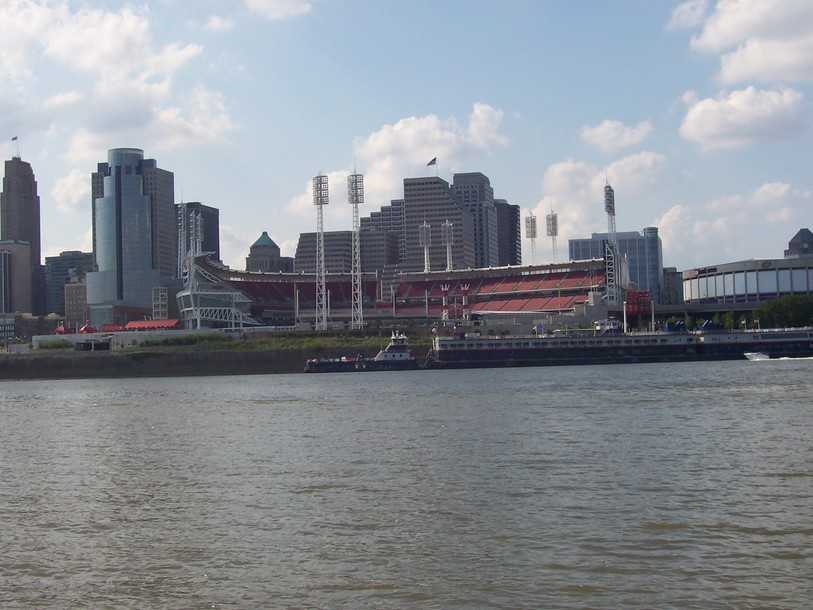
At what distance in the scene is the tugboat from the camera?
132 metres

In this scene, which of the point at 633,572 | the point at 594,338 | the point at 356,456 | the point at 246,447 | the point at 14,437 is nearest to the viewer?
the point at 633,572

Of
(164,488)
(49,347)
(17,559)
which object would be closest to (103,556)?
(17,559)

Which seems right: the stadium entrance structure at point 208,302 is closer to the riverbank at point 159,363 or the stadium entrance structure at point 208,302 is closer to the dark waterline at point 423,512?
the riverbank at point 159,363

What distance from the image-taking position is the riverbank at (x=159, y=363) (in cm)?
14700

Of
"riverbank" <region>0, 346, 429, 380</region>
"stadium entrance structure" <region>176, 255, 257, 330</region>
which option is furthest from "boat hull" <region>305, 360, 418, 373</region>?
"stadium entrance structure" <region>176, 255, 257, 330</region>

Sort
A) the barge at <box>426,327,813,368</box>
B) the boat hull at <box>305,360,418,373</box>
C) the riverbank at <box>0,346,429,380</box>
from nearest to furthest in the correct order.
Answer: the boat hull at <box>305,360,418,373</box> < the barge at <box>426,327,813,368</box> < the riverbank at <box>0,346,429,380</box>

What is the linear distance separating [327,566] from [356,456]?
56.3ft

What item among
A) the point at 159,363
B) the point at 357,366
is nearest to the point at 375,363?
the point at 357,366

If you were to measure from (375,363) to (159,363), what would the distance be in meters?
37.8

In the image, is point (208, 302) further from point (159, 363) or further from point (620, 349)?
point (620, 349)

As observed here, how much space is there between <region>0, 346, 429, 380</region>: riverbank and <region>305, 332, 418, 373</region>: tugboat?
22.6ft

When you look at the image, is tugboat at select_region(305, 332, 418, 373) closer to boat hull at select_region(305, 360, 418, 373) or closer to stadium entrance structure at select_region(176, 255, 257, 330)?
boat hull at select_region(305, 360, 418, 373)

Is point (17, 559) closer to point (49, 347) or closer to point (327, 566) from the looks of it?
point (327, 566)

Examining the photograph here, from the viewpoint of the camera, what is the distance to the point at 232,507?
29.5m
